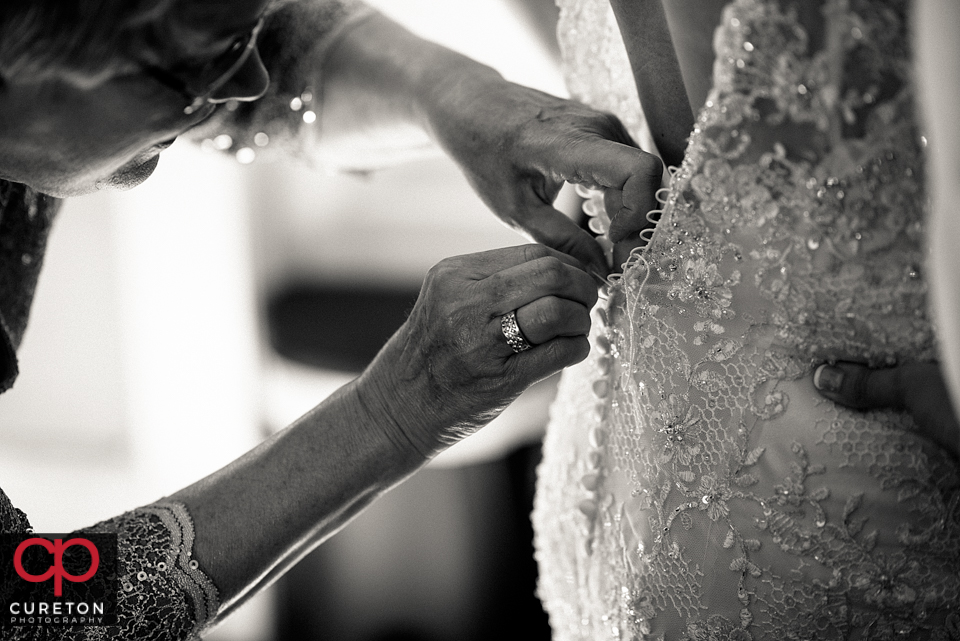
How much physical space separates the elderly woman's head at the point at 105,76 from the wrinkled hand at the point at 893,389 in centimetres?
52

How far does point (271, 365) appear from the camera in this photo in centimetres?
230

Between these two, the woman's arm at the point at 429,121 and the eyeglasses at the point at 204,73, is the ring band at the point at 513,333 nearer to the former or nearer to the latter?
the woman's arm at the point at 429,121

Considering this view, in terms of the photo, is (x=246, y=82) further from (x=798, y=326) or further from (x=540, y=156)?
(x=798, y=326)

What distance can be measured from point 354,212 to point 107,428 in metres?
0.91

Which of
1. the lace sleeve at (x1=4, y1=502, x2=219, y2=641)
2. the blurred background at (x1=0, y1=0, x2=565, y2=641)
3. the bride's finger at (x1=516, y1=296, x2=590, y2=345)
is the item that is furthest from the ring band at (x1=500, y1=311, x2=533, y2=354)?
the blurred background at (x1=0, y1=0, x2=565, y2=641)

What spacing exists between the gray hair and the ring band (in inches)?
13.5

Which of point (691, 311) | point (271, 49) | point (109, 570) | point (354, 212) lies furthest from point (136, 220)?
point (691, 311)

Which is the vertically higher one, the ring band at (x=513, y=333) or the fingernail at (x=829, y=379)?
the ring band at (x=513, y=333)

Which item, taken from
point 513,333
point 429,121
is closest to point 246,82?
point 429,121

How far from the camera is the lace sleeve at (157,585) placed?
2.55ft

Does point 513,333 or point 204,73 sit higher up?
Result: point 204,73

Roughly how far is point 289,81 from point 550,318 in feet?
2.10

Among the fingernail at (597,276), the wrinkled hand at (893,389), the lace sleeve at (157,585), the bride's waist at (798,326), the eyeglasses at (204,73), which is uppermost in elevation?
the eyeglasses at (204,73)

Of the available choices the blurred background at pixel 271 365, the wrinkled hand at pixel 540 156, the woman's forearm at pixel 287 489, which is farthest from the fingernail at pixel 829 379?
the blurred background at pixel 271 365
